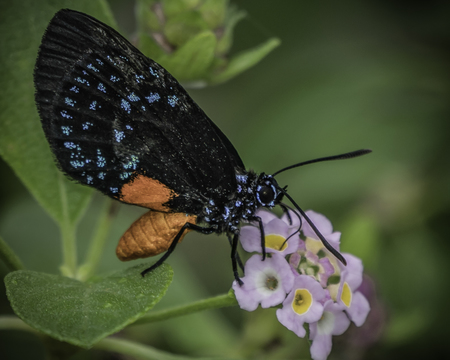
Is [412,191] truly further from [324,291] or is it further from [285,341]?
[324,291]

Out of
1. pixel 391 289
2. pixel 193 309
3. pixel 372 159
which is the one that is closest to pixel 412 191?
pixel 372 159

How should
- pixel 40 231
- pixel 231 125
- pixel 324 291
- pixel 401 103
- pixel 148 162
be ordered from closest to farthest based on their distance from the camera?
pixel 324 291, pixel 148 162, pixel 40 231, pixel 401 103, pixel 231 125

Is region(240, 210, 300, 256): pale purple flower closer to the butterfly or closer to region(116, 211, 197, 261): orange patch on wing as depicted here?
the butterfly

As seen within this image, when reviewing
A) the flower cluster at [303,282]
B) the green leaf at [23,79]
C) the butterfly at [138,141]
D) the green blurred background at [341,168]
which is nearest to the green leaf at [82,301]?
the butterfly at [138,141]

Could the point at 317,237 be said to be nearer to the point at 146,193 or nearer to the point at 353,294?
the point at 353,294

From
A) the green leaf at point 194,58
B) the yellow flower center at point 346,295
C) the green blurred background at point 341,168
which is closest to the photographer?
the yellow flower center at point 346,295

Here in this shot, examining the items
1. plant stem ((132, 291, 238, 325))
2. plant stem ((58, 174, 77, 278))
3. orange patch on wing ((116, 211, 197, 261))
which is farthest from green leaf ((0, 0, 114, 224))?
plant stem ((132, 291, 238, 325))

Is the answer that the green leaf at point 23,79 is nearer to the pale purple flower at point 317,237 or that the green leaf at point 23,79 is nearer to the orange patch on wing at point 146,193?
the orange patch on wing at point 146,193

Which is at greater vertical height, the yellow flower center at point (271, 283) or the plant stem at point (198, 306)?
the yellow flower center at point (271, 283)
